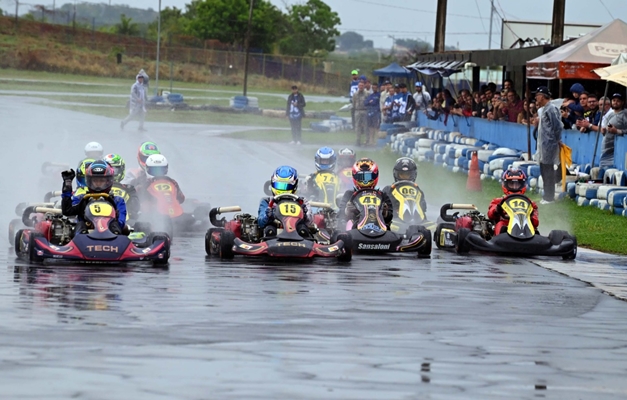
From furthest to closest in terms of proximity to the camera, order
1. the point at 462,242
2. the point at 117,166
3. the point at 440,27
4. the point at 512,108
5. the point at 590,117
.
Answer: the point at 440,27, the point at 512,108, the point at 590,117, the point at 117,166, the point at 462,242

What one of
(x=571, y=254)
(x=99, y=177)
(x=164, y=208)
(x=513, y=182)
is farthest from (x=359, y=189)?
(x=99, y=177)

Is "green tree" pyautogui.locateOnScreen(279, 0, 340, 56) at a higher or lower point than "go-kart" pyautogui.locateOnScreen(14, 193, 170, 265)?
higher

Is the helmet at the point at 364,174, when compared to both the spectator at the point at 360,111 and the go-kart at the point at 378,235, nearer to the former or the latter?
the go-kart at the point at 378,235

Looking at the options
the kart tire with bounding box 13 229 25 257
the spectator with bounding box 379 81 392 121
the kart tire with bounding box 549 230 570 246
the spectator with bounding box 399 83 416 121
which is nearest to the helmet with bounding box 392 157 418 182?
the kart tire with bounding box 549 230 570 246

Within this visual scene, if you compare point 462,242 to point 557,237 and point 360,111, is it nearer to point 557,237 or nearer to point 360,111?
point 557,237

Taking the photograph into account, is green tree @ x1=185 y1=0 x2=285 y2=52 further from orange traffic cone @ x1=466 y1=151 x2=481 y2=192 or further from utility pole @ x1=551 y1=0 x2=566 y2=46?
orange traffic cone @ x1=466 y1=151 x2=481 y2=192

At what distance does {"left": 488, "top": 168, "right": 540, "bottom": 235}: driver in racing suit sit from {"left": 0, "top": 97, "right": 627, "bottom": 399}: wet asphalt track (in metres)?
0.59

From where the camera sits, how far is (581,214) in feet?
64.1

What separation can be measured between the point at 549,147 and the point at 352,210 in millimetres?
6783

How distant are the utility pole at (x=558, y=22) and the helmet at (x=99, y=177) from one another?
15748mm

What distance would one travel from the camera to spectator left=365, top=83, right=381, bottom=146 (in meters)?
35.8

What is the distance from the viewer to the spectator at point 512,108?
27.1m

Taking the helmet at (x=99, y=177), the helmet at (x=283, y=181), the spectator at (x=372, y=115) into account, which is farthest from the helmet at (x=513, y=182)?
the spectator at (x=372, y=115)

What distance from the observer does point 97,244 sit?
42.3ft
